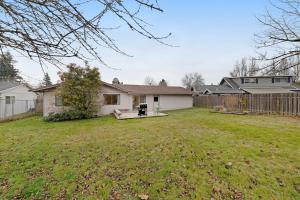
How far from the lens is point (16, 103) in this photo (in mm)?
20312

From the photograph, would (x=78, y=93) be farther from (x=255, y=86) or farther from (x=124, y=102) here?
(x=255, y=86)

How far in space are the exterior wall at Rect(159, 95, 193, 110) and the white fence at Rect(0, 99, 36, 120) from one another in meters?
14.4

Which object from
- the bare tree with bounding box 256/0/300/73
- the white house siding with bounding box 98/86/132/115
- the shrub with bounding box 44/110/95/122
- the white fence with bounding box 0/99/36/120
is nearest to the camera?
the bare tree with bounding box 256/0/300/73

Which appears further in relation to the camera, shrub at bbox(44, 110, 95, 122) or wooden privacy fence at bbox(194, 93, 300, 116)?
shrub at bbox(44, 110, 95, 122)

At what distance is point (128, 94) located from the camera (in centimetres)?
1802

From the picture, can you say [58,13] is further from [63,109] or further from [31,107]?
[31,107]

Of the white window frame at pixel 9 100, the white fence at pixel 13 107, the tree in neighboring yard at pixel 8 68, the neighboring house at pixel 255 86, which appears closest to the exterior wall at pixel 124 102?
the white fence at pixel 13 107

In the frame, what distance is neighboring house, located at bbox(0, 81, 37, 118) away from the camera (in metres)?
18.9

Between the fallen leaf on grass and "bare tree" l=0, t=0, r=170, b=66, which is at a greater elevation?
"bare tree" l=0, t=0, r=170, b=66

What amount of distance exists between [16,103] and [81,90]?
1157 centimetres

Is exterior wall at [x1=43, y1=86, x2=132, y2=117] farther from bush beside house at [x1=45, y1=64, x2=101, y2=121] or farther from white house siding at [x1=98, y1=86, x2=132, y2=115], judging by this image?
bush beside house at [x1=45, y1=64, x2=101, y2=121]

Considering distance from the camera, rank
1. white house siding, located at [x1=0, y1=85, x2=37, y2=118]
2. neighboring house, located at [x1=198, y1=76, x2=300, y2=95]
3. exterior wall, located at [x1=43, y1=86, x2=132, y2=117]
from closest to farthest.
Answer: exterior wall, located at [x1=43, y1=86, x2=132, y2=117] < white house siding, located at [x1=0, y1=85, x2=37, y2=118] < neighboring house, located at [x1=198, y1=76, x2=300, y2=95]

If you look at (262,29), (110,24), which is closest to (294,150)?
(262,29)

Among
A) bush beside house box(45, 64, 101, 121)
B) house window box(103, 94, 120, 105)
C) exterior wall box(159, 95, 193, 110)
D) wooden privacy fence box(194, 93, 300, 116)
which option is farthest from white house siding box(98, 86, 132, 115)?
wooden privacy fence box(194, 93, 300, 116)
